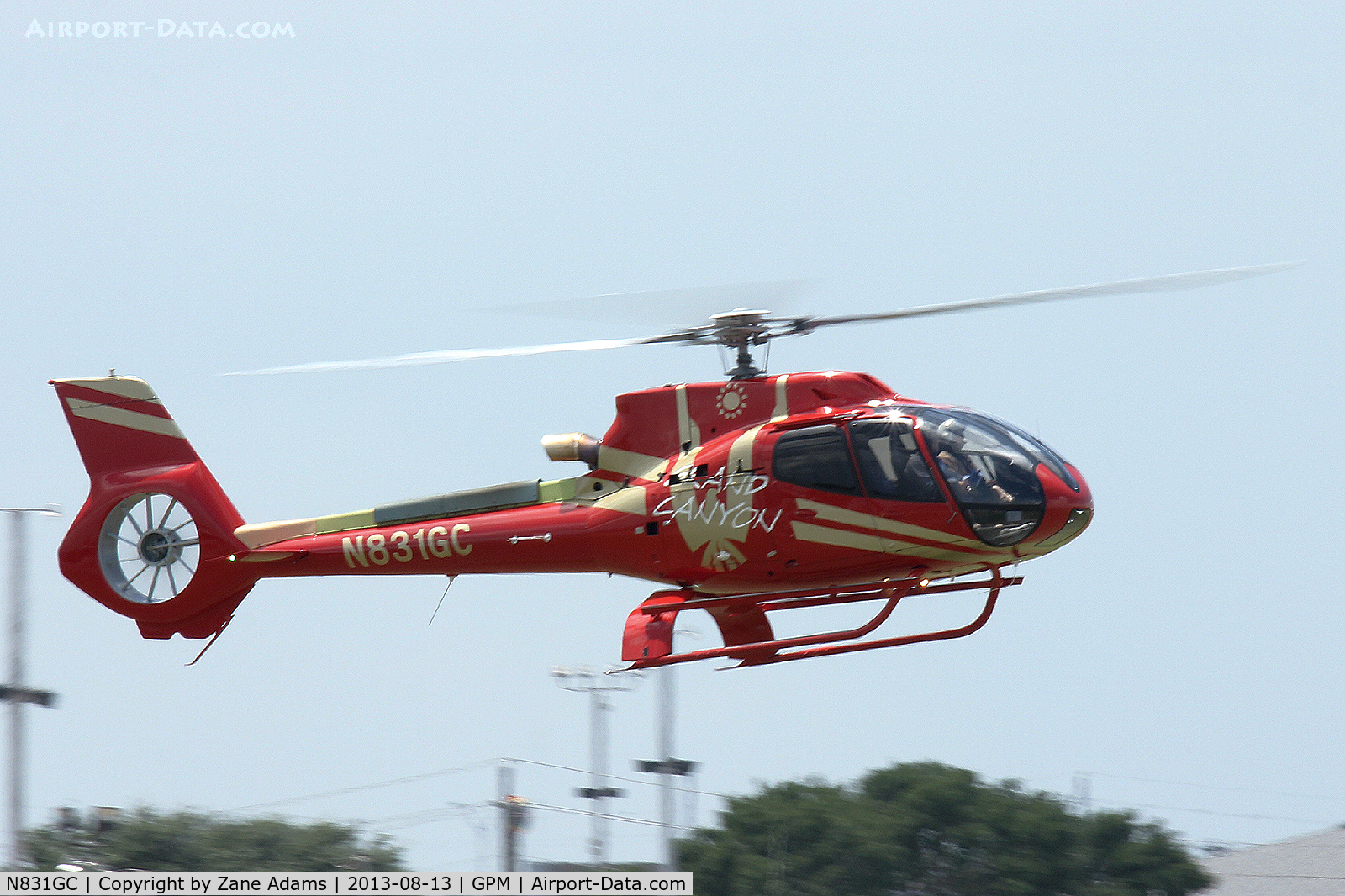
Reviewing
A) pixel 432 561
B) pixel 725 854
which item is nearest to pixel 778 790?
pixel 725 854

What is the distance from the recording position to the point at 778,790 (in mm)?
48844

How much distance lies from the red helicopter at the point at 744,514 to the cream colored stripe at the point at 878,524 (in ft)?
0.06

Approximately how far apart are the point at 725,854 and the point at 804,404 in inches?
1228

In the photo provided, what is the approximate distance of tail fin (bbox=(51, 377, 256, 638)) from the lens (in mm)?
19703

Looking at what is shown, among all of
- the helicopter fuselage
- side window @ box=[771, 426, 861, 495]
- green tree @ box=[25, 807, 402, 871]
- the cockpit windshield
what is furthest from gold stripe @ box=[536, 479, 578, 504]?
green tree @ box=[25, 807, 402, 871]

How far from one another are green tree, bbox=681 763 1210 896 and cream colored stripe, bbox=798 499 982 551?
97.6 ft

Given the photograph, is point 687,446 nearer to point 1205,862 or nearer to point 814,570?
point 814,570

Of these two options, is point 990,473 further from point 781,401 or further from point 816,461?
point 781,401

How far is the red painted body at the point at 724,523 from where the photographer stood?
15852mm

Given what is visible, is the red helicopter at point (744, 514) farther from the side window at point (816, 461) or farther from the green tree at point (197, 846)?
the green tree at point (197, 846)

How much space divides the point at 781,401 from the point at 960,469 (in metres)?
2.19

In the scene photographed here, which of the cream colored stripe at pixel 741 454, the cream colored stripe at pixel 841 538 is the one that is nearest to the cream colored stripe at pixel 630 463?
the cream colored stripe at pixel 741 454

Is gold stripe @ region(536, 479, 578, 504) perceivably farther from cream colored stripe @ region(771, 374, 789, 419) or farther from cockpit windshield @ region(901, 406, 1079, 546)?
cockpit windshield @ region(901, 406, 1079, 546)

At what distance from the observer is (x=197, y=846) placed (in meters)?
44.3
